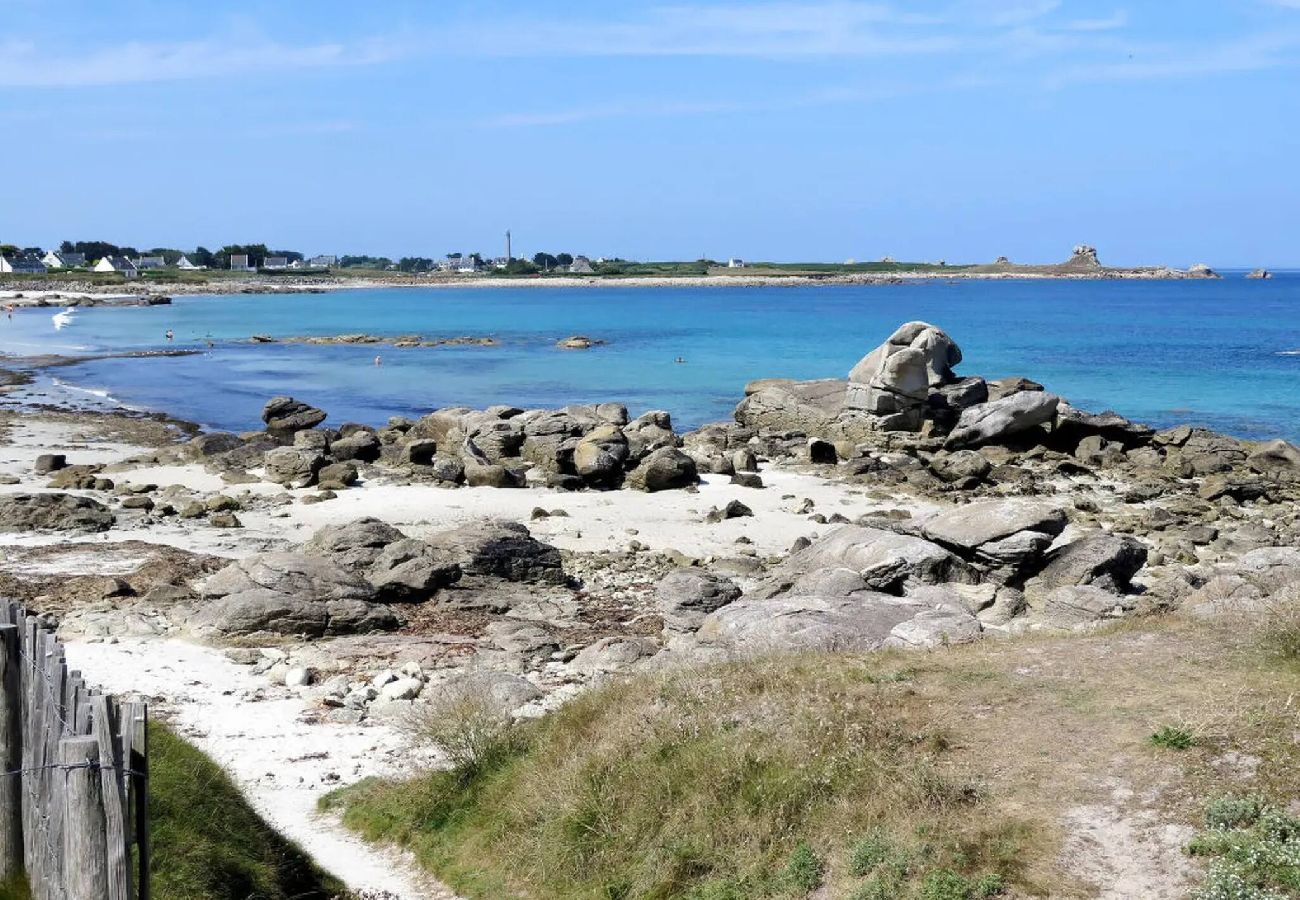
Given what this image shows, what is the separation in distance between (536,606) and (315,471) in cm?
1419

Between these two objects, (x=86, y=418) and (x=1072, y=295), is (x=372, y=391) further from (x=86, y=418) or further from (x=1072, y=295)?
(x=1072, y=295)

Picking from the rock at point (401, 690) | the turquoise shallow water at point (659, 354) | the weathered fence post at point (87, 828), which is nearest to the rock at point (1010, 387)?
the turquoise shallow water at point (659, 354)

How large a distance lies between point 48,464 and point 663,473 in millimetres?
17172

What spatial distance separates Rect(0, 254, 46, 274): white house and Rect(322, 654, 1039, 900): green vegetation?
189 metres

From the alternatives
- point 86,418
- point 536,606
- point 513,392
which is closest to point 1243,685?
point 536,606

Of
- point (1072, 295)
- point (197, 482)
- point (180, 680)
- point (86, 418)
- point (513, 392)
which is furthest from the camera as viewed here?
point (1072, 295)

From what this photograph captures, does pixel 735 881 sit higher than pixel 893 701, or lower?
lower

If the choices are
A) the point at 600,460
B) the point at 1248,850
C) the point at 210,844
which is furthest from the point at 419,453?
the point at 1248,850

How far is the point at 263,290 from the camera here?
186250 millimetres

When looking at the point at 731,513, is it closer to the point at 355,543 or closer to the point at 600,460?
the point at 600,460

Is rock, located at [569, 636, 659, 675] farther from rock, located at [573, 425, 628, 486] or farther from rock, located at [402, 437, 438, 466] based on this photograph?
→ rock, located at [402, 437, 438, 466]

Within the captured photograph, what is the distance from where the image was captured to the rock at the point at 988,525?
19.8 m

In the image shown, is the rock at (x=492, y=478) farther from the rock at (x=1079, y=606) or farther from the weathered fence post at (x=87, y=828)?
the weathered fence post at (x=87, y=828)

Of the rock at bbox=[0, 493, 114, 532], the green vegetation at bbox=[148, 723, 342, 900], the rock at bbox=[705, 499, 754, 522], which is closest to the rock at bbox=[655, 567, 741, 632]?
the rock at bbox=[705, 499, 754, 522]
